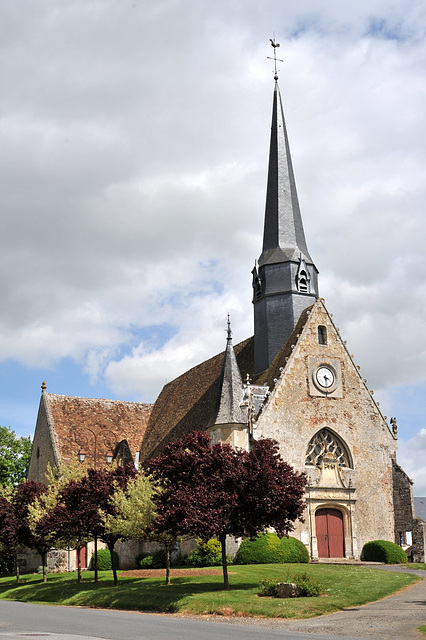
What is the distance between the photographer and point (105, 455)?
4672 cm

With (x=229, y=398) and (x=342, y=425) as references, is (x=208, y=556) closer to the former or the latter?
(x=229, y=398)

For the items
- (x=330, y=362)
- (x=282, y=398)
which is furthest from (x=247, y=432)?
(x=330, y=362)

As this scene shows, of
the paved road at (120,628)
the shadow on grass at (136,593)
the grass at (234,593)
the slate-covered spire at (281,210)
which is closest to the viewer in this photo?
the paved road at (120,628)

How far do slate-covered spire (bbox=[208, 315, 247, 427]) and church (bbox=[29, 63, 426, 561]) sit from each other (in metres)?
0.05

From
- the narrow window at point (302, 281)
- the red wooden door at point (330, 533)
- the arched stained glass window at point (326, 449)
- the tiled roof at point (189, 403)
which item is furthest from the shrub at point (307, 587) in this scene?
the narrow window at point (302, 281)

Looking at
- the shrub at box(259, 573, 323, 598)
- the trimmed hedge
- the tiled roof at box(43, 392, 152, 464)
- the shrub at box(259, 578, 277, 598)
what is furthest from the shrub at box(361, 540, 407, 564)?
the tiled roof at box(43, 392, 152, 464)

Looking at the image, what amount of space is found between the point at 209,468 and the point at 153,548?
1924 centimetres

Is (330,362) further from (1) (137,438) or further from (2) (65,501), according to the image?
(1) (137,438)

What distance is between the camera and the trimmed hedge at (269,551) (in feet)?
97.2

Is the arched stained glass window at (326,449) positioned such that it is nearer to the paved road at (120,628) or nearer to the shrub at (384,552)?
the shrub at (384,552)

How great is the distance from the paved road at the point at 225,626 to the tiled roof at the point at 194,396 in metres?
17.7

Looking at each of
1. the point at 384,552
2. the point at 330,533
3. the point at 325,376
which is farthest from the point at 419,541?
the point at 325,376

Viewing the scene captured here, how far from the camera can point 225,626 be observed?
15805mm

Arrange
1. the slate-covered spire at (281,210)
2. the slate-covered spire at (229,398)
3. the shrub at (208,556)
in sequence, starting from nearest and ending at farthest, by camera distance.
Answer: the shrub at (208,556) < the slate-covered spire at (229,398) < the slate-covered spire at (281,210)
